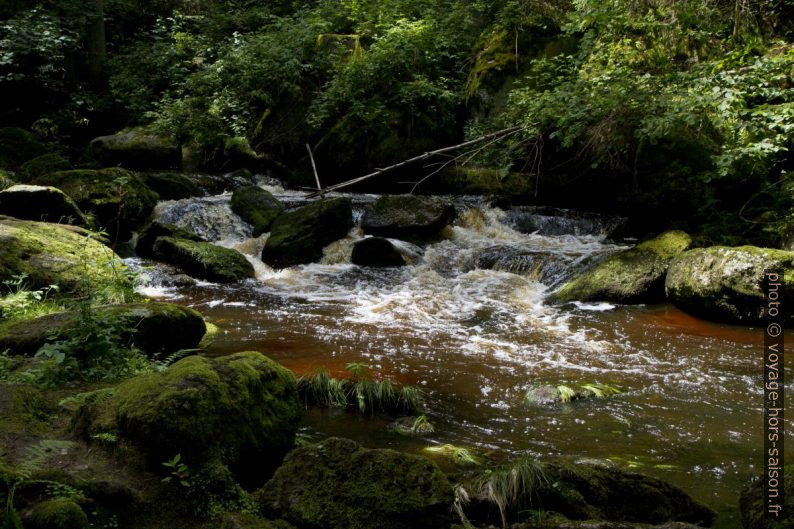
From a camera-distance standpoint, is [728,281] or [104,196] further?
[104,196]

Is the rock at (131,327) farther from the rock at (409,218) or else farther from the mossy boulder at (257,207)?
the mossy boulder at (257,207)

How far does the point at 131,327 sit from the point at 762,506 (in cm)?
512

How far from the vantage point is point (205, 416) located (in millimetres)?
3361

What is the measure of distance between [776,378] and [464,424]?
368 cm

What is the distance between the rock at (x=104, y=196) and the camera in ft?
41.1

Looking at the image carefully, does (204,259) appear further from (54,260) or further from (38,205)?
(54,260)

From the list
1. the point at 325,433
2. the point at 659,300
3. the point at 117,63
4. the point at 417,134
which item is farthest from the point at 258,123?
the point at 325,433

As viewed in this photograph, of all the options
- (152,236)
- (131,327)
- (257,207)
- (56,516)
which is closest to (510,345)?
(131,327)

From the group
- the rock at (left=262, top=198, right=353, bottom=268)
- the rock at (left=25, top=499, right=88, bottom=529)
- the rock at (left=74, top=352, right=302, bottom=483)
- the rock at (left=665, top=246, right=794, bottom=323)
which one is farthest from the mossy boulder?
the rock at (left=25, top=499, right=88, bottom=529)

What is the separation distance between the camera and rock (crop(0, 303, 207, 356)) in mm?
5160

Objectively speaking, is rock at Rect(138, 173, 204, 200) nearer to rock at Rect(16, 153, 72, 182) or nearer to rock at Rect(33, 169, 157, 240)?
rock at Rect(33, 169, 157, 240)

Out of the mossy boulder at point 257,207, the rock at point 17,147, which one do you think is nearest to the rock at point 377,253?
the mossy boulder at point 257,207

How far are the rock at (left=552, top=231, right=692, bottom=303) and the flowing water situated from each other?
30 centimetres

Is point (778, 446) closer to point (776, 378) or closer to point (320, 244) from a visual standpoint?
point (776, 378)
